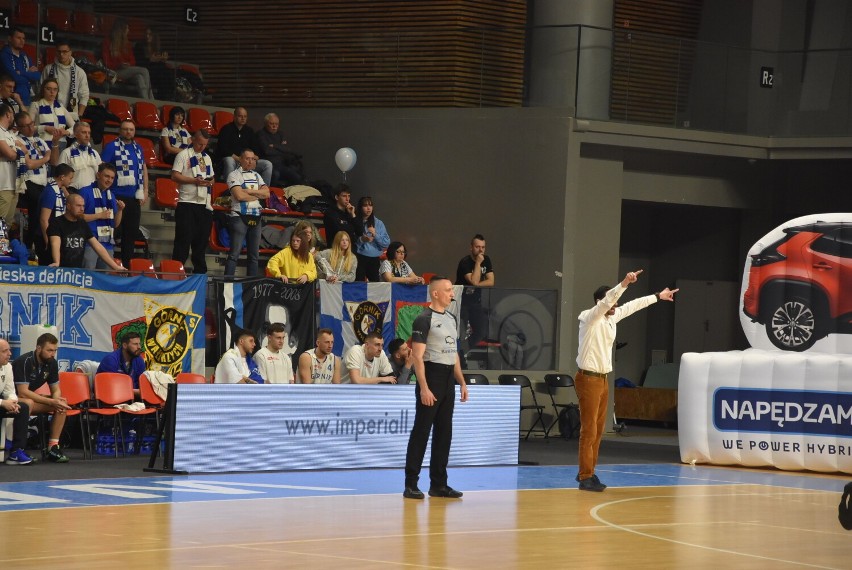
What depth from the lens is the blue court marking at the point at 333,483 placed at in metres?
11.4

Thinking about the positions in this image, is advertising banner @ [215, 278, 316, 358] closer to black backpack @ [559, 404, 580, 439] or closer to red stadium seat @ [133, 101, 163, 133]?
black backpack @ [559, 404, 580, 439]

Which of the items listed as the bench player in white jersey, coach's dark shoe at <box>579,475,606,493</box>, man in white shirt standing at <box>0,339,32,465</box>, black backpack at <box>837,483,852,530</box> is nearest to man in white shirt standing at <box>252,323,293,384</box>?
the bench player in white jersey

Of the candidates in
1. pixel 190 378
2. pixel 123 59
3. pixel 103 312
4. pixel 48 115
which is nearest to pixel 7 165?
pixel 48 115

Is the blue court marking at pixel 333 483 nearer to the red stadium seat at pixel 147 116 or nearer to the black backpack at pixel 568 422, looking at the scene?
the black backpack at pixel 568 422

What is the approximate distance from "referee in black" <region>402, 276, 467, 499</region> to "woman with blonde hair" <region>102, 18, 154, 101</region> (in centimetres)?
1056

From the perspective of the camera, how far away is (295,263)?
59.0 ft

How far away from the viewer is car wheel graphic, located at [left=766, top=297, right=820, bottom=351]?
17047mm

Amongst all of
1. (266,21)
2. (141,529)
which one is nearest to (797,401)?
(141,529)

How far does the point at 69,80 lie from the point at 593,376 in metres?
9.90

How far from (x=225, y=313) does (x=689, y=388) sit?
6060mm

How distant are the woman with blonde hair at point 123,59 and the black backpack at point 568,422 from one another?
27.4ft

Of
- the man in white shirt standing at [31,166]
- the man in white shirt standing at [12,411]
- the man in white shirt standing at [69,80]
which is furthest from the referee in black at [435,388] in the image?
the man in white shirt standing at [69,80]

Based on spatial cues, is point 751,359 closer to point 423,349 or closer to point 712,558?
point 423,349

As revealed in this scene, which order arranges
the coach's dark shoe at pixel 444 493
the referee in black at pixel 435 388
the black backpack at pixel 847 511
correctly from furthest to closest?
the coach's dark shoe at pixel 444 493 < the referee in black at pixel 435 388 < the black backpack at pixel 847 511
